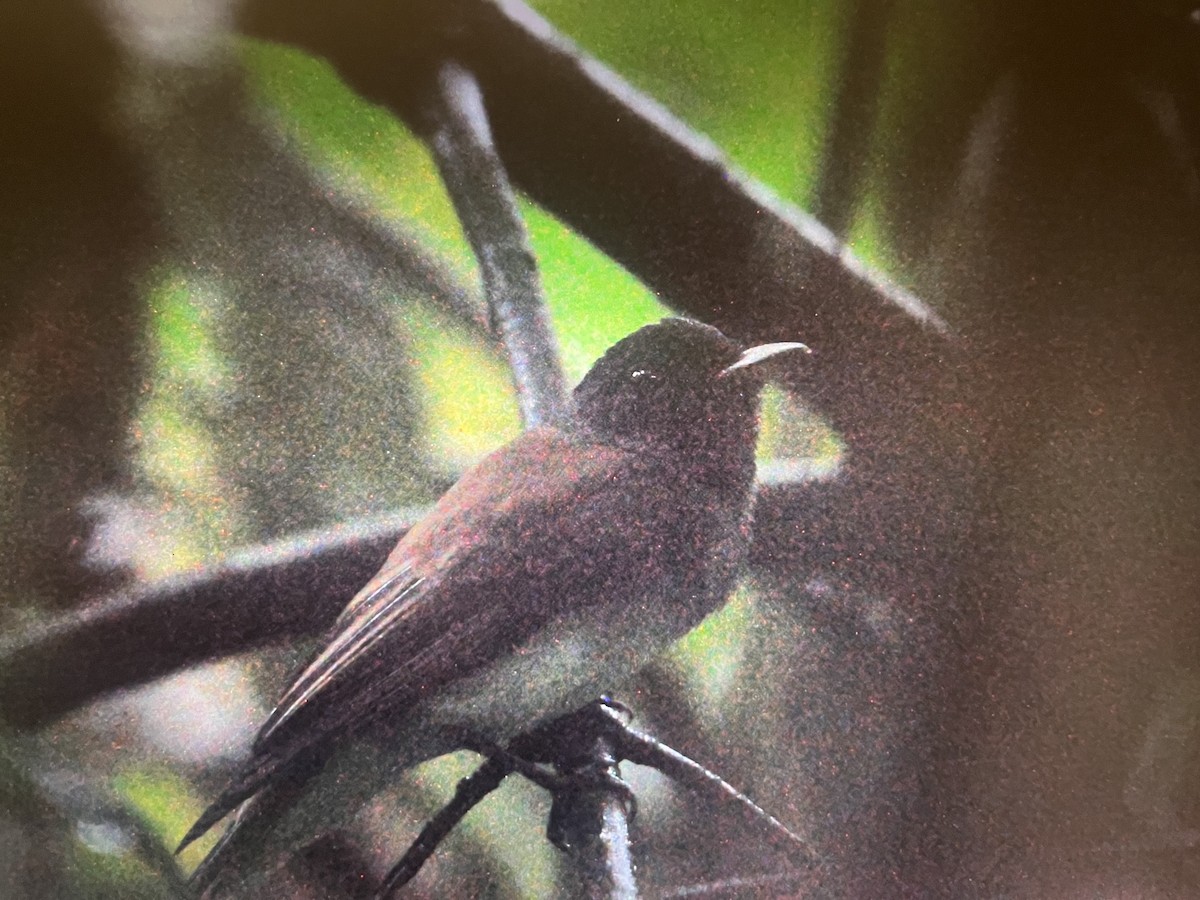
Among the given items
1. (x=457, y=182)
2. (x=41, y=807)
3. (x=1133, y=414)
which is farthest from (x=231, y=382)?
(x=1133, y=414)

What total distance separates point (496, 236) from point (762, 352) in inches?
14.0

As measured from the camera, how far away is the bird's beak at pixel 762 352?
36.5 inches

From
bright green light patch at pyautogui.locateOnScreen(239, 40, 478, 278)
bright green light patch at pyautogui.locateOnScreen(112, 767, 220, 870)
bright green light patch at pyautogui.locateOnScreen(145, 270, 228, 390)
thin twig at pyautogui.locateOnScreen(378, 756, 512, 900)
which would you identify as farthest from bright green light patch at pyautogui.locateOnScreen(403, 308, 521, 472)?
bright green light patch at pyautogui.locateOnScreen(112, 767, 220, 870)

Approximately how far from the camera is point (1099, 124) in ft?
3.10

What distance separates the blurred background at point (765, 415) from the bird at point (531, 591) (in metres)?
0.04

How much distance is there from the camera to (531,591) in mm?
882

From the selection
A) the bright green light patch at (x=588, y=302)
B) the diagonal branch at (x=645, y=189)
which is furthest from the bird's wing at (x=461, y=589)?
the diagonal branch at (x=645, y=189)

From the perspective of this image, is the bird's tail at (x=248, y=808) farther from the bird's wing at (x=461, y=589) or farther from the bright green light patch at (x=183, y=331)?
the bright green light patch at (x=183, y=331)

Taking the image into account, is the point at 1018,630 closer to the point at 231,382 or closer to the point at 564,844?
the point at 564,844

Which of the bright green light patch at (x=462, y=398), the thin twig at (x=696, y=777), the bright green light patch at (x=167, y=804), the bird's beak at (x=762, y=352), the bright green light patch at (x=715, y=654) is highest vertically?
the bird's beak at (x=762, y=352)

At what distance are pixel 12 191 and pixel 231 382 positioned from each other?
1.28 feet

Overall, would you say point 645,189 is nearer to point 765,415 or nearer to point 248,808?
point 765,415

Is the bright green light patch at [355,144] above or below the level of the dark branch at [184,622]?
above

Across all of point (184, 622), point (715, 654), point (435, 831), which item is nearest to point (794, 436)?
point (715, 654)
